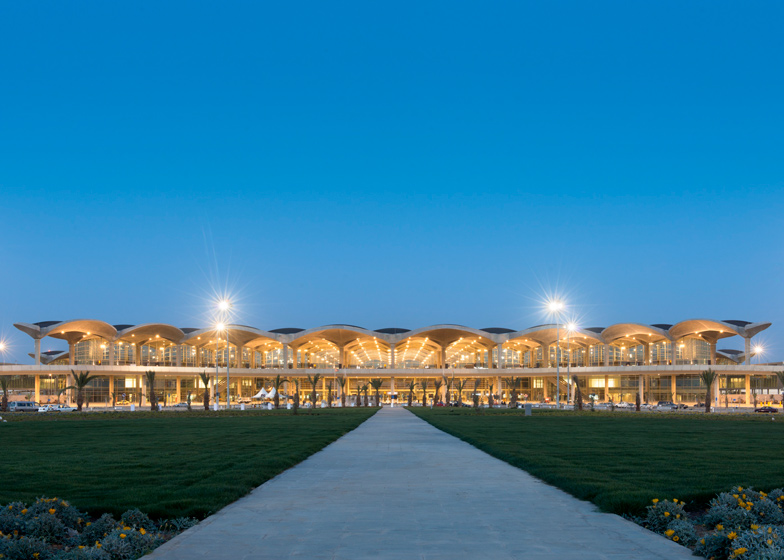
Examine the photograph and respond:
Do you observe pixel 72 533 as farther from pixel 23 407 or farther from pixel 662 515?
pixel 23 407

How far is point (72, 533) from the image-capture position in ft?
28.3

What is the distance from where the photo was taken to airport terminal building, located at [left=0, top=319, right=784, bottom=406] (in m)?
93.6

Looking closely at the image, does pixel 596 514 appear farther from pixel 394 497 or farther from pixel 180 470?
pixel 180 470

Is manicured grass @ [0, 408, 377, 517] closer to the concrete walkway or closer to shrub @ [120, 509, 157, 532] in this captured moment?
shrub @ [120, 509, 157, 532]

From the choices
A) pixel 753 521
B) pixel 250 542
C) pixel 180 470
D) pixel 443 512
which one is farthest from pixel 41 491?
pixel 753 521

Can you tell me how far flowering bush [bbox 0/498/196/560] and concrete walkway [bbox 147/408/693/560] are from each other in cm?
40

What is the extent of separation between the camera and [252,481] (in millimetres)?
12805

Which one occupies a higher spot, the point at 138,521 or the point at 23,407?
the point at 138,521

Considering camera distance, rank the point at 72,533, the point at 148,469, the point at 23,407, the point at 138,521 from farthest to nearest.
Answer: the point at 23,407
the point at 148,469
the point at 138,521
the point at 72,533

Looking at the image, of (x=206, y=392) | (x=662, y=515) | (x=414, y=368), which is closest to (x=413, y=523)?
(x=662, y=515)

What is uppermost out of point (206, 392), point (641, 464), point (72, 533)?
point (72, 533)

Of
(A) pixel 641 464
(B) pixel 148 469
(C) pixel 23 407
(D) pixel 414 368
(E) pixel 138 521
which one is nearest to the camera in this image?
(E) pixel 138 521

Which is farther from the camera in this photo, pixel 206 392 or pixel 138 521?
pixel 206 392

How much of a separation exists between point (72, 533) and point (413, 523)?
4.28m
